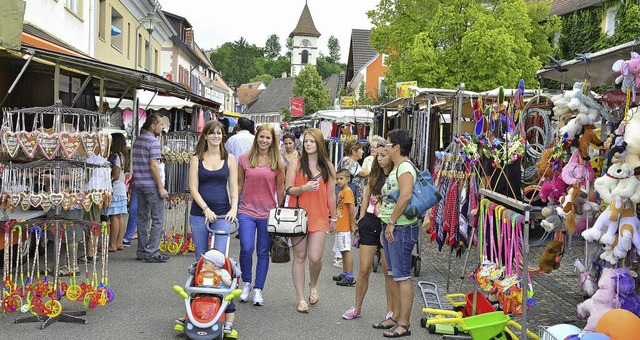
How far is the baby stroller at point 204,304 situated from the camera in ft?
18.0

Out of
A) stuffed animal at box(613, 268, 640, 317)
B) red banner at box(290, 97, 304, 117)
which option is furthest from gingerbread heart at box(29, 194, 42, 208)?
red banner at box(290, 97, 304, 117)

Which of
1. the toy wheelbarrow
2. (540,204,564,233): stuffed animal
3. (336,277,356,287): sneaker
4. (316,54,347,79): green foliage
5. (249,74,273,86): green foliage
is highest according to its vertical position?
(316,54,347,79): green foliage

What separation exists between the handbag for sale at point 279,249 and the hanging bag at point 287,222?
0.25m

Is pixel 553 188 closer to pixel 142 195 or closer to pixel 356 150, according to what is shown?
pixel 356 150

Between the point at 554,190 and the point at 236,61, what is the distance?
138987 millimetres

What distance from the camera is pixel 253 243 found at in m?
6.75

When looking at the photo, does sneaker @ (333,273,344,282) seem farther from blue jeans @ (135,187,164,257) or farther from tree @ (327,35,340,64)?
tree @ (327,35,340,64)

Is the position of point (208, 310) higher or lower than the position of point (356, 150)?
lower

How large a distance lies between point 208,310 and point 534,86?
2253cm

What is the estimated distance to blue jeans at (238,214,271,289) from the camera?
673 cm

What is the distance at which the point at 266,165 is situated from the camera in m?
6.83

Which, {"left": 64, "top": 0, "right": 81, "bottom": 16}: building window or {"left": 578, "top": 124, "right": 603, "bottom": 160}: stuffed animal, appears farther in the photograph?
{"left": 64, "top": 0, "right": 81, "bottom": 16}: building window

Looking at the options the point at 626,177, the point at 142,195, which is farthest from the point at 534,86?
the point at 626,177

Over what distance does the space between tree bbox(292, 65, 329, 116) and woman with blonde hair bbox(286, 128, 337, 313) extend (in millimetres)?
63530
